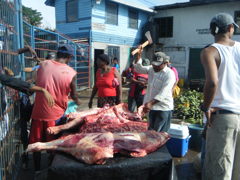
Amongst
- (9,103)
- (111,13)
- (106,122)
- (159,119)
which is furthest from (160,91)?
(111,13)

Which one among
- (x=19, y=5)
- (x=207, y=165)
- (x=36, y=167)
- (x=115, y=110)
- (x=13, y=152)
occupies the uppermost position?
(x=19, y=5)

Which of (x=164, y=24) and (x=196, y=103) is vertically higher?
(x=164, y=24)

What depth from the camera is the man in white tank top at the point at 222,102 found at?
2127 mm

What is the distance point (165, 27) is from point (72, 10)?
7.54 meters

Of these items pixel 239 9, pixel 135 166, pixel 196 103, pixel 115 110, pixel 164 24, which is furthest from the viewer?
pixel 164 24

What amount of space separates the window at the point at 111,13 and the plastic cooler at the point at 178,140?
11.5 metres

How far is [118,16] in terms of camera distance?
1466 cm

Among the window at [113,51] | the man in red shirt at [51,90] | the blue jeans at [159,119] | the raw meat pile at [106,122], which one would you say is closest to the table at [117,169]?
the raw meat pile at [106,122]

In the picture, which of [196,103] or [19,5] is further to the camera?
[196,103]

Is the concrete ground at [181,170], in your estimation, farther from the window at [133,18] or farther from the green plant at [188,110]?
the window at [133,18]

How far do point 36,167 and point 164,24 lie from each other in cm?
1625

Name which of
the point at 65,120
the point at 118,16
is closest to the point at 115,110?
the point at 65,120

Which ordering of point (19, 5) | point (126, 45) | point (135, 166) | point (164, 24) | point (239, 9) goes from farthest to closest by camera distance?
point (164, 24)
point (126, 45)
point (239, 9)
point (19, 5)
point (135, 166)

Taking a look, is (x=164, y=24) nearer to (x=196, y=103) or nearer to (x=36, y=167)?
(x=196, y=103)
